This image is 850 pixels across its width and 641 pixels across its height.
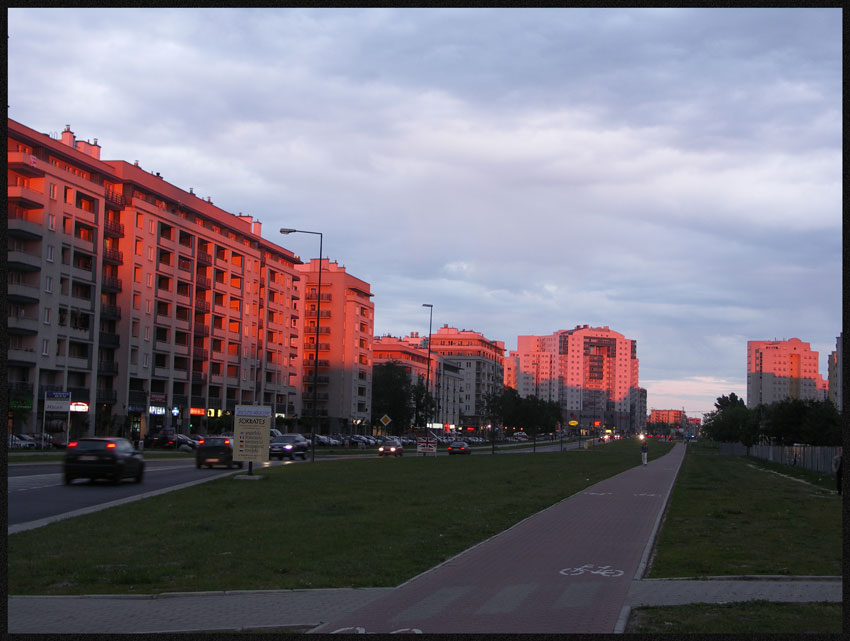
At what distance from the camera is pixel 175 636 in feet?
26.9

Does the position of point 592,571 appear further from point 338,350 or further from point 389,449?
point 338,350

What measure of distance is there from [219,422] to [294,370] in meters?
26.0

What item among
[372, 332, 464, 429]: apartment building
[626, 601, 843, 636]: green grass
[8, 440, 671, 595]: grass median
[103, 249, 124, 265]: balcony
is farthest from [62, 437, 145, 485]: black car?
[372, 332, 464, 429]: apartment building

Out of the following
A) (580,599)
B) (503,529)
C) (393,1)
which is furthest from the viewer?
(503,529)

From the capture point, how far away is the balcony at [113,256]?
74.1 metres

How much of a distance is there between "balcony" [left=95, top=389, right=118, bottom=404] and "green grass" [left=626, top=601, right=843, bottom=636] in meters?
68.4

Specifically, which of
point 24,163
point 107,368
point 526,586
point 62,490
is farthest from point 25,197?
point 526,586

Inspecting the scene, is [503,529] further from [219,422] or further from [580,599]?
[219,422]

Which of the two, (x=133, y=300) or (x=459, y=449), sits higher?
(x=133, y=300)

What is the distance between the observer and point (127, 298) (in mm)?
76125

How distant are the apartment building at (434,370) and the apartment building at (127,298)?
2274 inches

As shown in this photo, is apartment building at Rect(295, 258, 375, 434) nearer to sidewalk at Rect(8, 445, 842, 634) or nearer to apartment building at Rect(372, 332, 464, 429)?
apartment building at Rect(372, 332, 464, 429)

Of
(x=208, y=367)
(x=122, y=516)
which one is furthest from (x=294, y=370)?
(x=122, y=516)

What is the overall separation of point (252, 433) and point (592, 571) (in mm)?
19748
